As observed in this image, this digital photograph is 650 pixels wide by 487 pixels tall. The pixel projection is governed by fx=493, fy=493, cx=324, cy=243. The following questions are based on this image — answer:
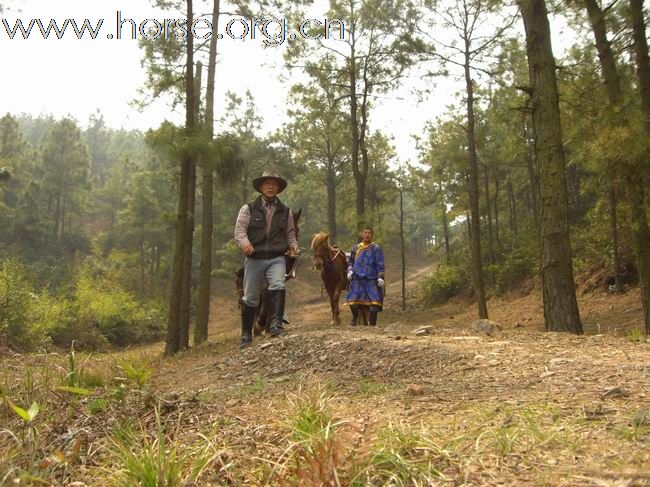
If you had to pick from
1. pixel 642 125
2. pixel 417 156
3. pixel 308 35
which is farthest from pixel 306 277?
pixel 642 125

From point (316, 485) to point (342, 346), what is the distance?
3.44m

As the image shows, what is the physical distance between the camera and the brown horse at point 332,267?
917 centimetres

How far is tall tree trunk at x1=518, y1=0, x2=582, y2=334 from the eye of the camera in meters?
6.71

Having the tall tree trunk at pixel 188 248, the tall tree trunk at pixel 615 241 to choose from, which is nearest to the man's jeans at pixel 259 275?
the tall tree trunk at pixel 188 248

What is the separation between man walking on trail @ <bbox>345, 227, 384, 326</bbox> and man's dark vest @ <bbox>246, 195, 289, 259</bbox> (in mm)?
2987

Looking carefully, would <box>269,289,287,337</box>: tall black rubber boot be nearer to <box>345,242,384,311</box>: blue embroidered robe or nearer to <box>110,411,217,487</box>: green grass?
<box>345,242,384,311</box>: blue embroidered robe

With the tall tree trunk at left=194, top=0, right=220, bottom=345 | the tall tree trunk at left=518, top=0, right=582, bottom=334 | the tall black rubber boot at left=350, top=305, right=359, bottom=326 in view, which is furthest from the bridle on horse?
the tall tree trunk at left=194, top=0, right=220, bottom=345

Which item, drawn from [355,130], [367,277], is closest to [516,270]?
[355,130]

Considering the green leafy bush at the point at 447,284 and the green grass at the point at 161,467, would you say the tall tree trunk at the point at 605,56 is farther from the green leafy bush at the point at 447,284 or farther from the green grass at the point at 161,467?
the green leafy bush at the point at 447,284

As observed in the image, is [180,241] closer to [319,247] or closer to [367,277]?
[319,247]

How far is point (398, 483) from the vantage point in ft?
5.23

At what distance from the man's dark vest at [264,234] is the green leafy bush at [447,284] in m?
21.9

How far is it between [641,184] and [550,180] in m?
3.85

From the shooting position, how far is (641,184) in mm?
9461
